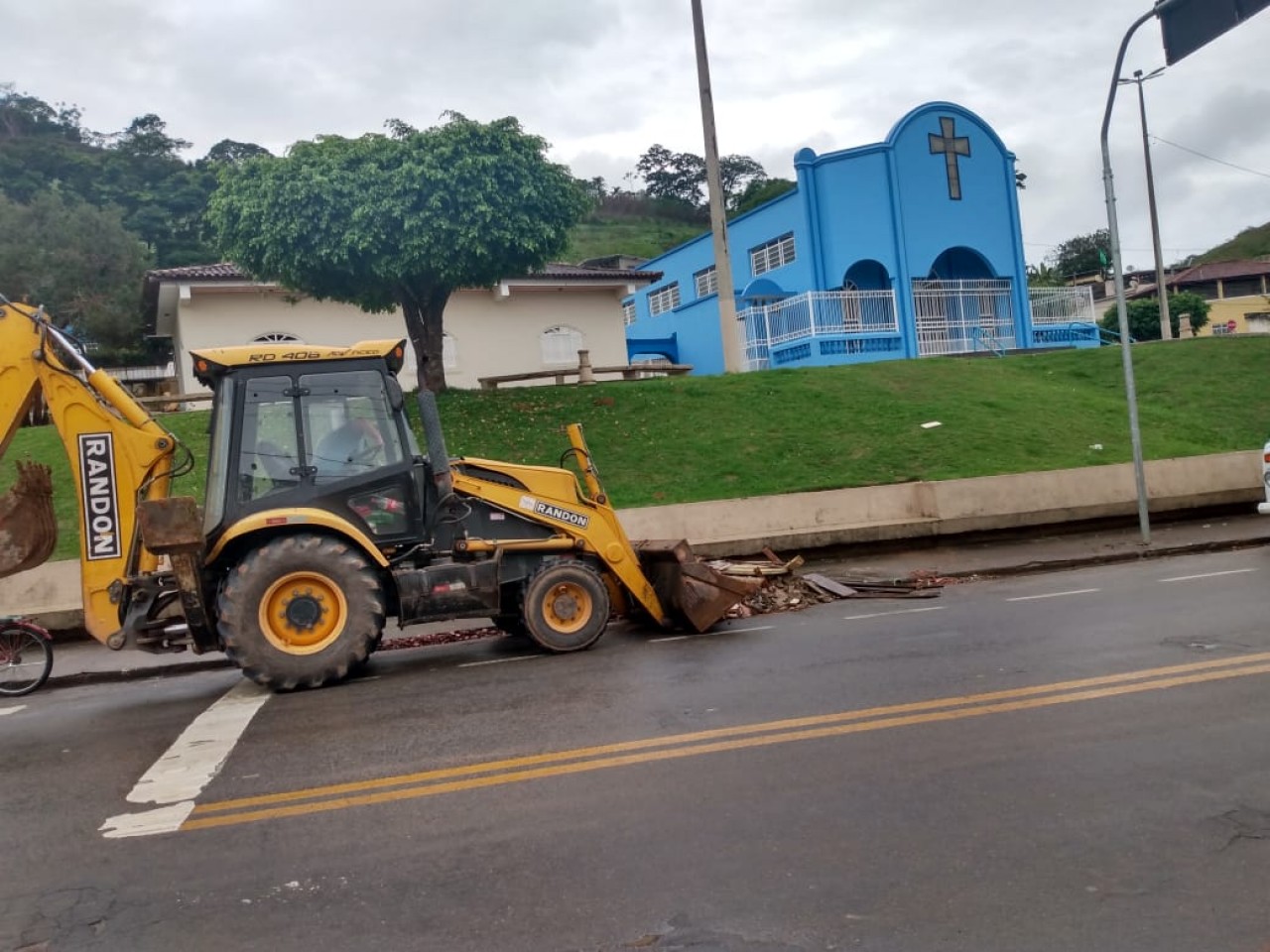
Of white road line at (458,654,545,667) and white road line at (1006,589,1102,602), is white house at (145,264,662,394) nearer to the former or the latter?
white road line at (1006,589,1102,602)

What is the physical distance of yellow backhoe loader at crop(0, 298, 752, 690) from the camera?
838 centimetres

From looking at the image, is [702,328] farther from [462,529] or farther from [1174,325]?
[1174,325]

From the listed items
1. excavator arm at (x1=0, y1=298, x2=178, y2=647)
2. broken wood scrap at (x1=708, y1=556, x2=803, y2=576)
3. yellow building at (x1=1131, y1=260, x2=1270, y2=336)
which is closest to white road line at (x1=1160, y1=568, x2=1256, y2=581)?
broken wood scrap at (x1=708, y1=556, x2=803, y2=576)

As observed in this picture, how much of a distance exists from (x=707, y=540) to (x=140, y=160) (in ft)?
165

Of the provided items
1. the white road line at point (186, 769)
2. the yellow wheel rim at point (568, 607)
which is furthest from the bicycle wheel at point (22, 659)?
the yellow wheel rim at point (568, 607)

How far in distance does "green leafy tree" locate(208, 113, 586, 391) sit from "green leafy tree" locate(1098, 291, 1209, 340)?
35.9 m

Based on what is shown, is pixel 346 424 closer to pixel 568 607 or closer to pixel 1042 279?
pixel 568 607

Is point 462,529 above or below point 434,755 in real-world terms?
above

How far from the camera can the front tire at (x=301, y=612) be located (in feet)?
27.1

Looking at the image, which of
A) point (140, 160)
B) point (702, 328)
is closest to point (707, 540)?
point (702, 328)

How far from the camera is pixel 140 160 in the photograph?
54188 mm

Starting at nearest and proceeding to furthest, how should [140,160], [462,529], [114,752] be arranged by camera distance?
1. [114,752]
2. [462,529]
3. [140,160]

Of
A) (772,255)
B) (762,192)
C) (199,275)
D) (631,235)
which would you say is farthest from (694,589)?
(631,235)

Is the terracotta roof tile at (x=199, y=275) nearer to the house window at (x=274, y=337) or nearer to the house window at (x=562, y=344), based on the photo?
the house window at (x=274, y=337)
